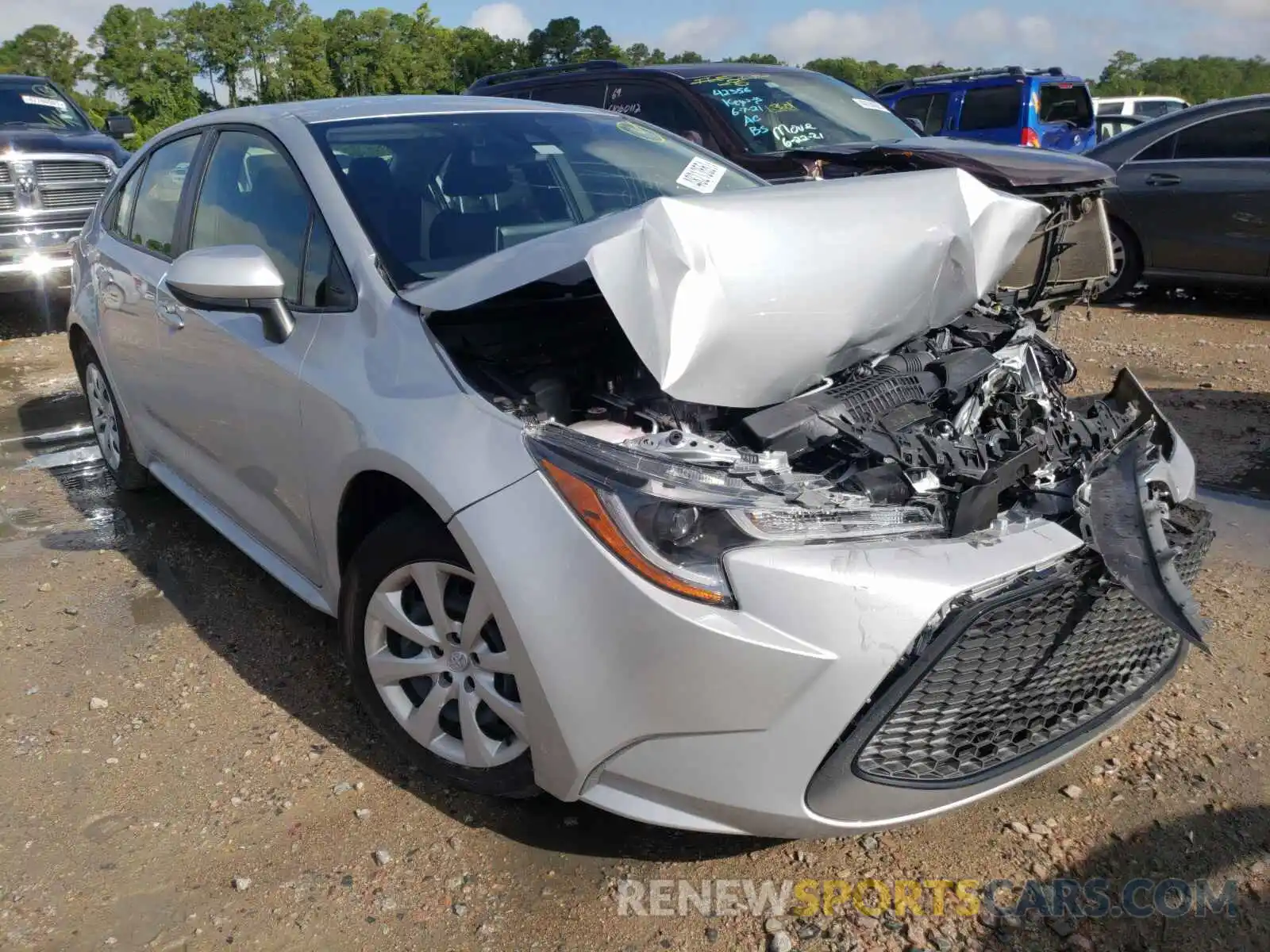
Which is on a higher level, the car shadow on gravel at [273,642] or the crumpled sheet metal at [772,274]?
the crumpled sheet metal at [772,274]

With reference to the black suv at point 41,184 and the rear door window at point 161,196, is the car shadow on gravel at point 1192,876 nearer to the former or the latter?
the rear door window at point 161,196

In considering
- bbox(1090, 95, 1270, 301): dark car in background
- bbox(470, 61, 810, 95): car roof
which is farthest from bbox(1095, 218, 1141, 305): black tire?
bbox(470, 61, 810, 95): car roof

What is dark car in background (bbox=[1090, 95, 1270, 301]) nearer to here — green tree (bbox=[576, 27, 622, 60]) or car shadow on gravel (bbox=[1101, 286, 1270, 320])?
car shadow on gravel (bbox=[1101, 286, 1270, 320])

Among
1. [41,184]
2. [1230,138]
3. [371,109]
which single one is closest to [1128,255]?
[1230,138]

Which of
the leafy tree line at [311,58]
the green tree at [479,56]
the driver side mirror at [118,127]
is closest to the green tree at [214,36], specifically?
the leafy tree line at [311,58]

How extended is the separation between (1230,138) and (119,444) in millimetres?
7695

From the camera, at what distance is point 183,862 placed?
237 cm

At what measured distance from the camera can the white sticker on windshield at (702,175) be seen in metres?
3.59

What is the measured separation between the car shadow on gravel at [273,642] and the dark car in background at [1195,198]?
628 centimetres

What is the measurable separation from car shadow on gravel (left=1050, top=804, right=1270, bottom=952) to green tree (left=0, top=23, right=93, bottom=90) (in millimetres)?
61512

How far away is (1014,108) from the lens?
11.8 meters

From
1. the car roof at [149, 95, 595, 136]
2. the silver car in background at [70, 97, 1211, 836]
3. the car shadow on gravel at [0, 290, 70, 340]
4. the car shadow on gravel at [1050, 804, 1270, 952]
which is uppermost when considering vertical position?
the car roof at [149, 95, 595, 136]

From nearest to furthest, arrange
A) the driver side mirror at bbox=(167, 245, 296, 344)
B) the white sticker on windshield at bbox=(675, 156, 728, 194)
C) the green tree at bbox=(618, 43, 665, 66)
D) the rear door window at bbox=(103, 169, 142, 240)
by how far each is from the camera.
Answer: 1. the driver side mirror at bbox=(167, 245, 296, 344)
2. the white sticker on windshield at bbox=(675, 156, 728, 194)
3. the rear door window at bbox=(103, 169, 142, 240)
4. the green tree at bbox=(618, 43, 665, 66)

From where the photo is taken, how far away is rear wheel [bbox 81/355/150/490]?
448cm
